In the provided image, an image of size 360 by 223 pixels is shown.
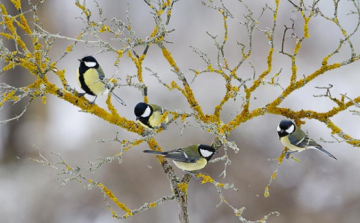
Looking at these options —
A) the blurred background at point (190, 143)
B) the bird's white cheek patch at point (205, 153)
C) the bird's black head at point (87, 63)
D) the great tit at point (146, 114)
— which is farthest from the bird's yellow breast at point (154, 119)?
the blurred background at point (190, 143)

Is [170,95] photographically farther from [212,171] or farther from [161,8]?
[161,8]

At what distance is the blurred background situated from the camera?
17.6ft

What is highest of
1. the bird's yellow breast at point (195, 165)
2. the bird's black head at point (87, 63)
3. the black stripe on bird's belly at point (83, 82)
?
the bird's black head at point (87, 63)

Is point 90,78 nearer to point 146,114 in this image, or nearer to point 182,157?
point 146,114

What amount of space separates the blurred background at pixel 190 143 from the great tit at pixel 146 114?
2170 millimetres

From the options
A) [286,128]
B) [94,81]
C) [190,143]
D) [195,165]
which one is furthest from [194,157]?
[190,143]

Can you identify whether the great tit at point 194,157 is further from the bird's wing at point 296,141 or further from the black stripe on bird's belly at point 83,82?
the black stripe on bird's belly at point 83,82

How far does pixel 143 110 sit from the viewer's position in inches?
102

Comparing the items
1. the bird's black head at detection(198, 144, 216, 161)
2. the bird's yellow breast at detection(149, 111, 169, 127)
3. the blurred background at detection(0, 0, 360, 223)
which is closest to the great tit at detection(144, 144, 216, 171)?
the bird's black head at detection(198, 144, 216, 161)

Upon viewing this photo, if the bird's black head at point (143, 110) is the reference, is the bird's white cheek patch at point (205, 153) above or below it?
below

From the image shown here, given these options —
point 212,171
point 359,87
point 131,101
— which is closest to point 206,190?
point 212,171

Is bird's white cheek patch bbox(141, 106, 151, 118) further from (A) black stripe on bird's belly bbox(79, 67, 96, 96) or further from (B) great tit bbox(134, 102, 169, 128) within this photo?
(A) black stripe on bird's belly bbox(79, 67, 96, 96)

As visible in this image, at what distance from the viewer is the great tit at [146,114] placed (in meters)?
2.58

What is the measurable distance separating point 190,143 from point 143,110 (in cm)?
321
